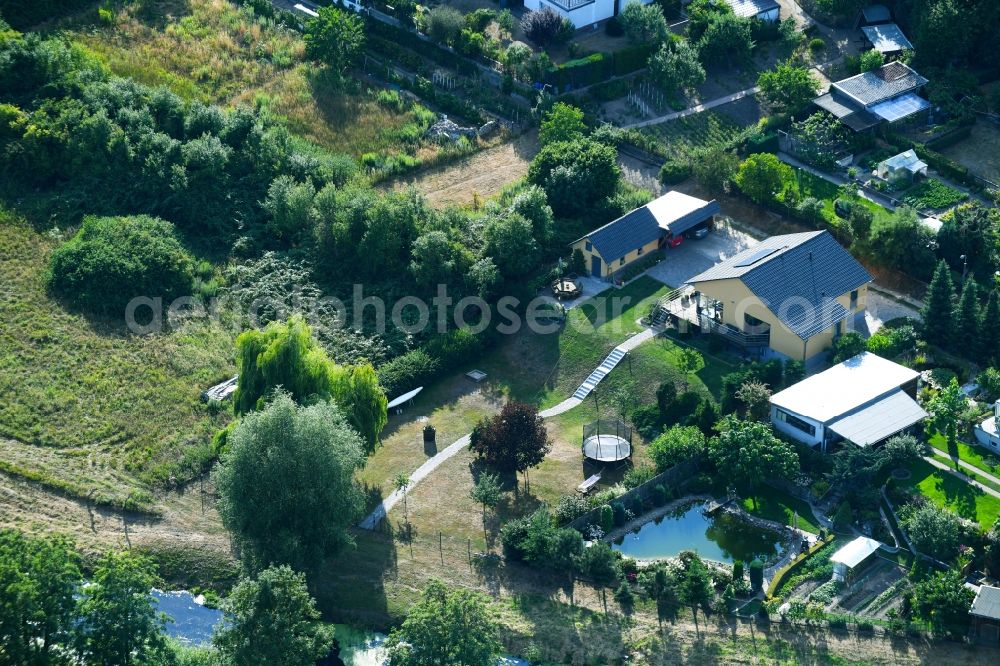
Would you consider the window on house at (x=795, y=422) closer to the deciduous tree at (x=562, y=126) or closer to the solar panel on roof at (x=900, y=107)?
the deciduous tree at (x=562, y=126)

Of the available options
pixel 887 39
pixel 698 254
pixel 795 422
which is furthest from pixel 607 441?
pixel 887 39

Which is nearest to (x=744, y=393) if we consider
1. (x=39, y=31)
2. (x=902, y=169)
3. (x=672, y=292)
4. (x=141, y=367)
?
(x=672, y=292)

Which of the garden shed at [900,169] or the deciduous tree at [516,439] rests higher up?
the garden shed at [900,169]

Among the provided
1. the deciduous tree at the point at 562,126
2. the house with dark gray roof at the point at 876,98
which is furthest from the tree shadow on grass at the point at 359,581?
the house with dark gray roof at the point at 876,98

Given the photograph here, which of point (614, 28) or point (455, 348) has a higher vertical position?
point (614, 28)

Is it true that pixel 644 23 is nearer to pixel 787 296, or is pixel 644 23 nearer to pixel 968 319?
pixel 787 296

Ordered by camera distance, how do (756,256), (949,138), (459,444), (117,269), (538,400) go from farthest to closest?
1. (949,138)
2. (117,269)
3. (756,256)
4. (538,400)
5. (459,444)
